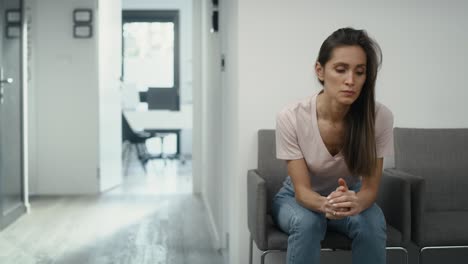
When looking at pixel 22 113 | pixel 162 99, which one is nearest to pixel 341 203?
pixel 22 113

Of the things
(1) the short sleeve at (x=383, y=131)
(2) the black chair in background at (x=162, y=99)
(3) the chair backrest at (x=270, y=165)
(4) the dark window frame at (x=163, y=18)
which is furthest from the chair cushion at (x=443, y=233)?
(4) the dark window frame at (x=163, y=18)

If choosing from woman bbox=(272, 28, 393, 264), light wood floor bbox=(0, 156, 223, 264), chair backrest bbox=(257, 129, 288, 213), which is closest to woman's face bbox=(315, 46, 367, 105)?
woman bbox=(272, 28, 393, 264)

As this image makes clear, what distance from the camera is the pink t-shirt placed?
7.30ft

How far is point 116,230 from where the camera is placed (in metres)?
4.23

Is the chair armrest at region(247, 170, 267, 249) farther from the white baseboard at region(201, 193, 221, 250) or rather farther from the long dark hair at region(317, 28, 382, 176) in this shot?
the white baseboard at region(201, 193, 221, 250)

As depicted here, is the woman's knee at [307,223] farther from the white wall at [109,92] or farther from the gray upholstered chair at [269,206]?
the white wall at [109,92]

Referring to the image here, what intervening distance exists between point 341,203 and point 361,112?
1.15 feet

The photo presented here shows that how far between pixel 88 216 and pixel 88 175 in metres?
1.23

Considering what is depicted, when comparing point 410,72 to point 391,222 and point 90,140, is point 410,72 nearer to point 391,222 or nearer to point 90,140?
point 391,222

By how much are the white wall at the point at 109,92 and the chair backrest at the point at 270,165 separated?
3.39 metres

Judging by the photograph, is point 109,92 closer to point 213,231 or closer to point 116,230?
point 116,230

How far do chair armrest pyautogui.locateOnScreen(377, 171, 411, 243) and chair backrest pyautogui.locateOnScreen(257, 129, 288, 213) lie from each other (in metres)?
0.43

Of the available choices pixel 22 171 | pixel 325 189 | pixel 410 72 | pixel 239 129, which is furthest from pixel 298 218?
pixel 22 171

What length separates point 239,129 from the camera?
9.39 feet
